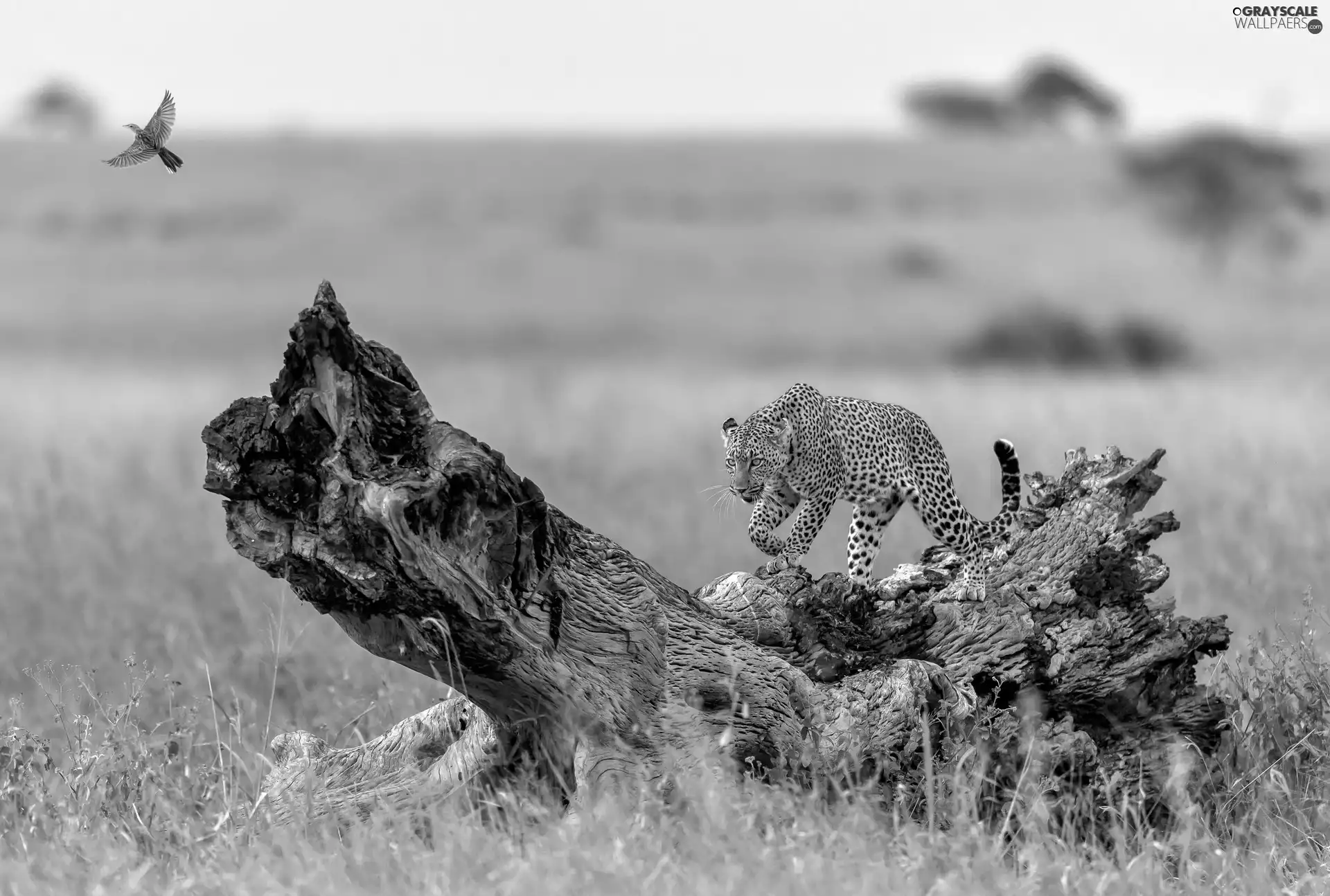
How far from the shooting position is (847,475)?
5.75 meters

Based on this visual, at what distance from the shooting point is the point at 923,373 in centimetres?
2747

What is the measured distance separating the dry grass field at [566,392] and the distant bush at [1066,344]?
3.52ft

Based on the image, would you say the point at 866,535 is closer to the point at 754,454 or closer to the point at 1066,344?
the point at 754,454

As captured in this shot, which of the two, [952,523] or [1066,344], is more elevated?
[1066,344]

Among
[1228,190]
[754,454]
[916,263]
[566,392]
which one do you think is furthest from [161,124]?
[1228,190]

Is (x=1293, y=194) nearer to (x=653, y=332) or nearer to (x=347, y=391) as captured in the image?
(x=653, y=332)

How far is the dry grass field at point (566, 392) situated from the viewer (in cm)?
496

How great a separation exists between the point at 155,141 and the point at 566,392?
17.0 metres

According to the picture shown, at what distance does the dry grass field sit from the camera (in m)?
4.96

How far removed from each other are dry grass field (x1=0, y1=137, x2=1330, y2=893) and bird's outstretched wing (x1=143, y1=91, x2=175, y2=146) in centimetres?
216

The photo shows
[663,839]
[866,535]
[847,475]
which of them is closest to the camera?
[663,839]

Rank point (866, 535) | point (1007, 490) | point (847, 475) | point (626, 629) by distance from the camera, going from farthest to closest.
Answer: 1. point (1007, 490)
2. point (866, 535)
3. point (847, 475)
4. point (626, 629)

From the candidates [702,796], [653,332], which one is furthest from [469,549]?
[653,332]

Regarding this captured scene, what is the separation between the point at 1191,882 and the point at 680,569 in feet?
22.0
